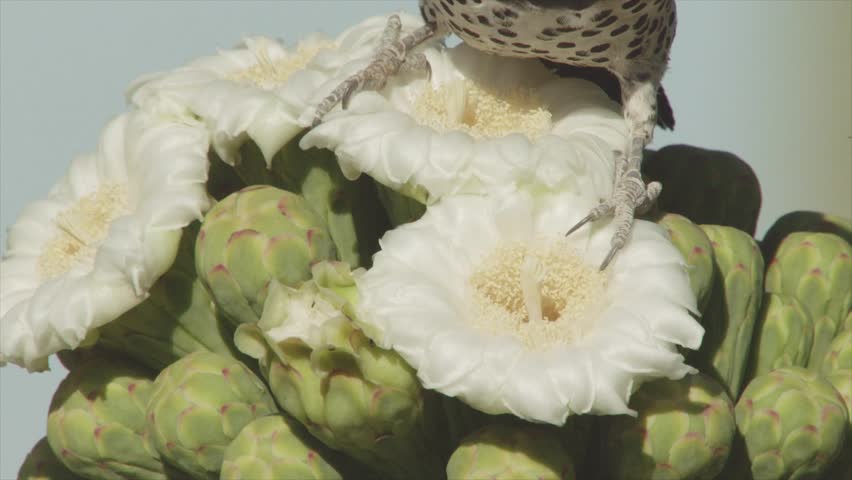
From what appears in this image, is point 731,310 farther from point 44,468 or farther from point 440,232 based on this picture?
point 44,468

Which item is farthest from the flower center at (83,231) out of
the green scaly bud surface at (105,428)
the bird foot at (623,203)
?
the bird foot at (623,203)

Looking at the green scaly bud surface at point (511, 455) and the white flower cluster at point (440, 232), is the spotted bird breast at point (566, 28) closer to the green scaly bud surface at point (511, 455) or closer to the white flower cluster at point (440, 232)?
the white flower cluster at point (440, 232)

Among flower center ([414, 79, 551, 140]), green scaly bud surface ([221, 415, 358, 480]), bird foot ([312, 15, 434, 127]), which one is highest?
bird foot ([312, 15, 434, 127])

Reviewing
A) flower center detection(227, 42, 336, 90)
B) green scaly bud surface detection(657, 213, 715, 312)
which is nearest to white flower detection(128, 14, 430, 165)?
flower center detection(227, 42, 336, 90)

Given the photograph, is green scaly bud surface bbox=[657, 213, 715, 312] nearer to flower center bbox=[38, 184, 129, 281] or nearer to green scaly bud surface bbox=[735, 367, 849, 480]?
green scaly bud surface bbox=[735, 367, 849, 480]

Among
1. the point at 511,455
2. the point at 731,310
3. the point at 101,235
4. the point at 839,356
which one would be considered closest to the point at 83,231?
the point at 101,235

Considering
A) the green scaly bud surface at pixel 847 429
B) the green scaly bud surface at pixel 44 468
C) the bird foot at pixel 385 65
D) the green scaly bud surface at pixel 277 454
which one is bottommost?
the green scaly bud surface at pixel 44 468
